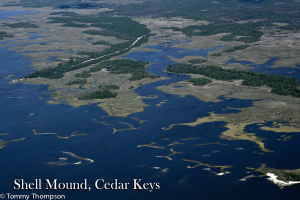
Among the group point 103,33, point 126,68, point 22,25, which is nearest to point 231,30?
point 103,33

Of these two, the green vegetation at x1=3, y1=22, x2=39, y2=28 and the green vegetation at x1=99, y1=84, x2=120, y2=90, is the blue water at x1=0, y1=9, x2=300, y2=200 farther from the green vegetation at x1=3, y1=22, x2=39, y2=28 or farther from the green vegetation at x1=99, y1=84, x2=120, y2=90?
the green vegetation at x1=3, y1=22, x2=39, y2=28

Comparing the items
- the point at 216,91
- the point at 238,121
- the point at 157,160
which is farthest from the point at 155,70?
the point at 157,160

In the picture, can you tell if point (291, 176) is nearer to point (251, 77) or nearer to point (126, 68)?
point (251, 77)

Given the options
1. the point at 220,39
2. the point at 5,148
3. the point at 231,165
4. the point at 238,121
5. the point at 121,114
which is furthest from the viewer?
the point at 220,39

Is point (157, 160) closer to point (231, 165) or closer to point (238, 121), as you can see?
point (231, 165)

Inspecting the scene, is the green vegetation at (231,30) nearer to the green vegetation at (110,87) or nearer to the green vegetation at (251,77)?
the green vegetation at (251,77)

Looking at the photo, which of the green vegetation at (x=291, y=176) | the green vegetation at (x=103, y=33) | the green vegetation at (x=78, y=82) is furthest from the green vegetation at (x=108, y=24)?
the green vegetation at (x=291, y=176)
